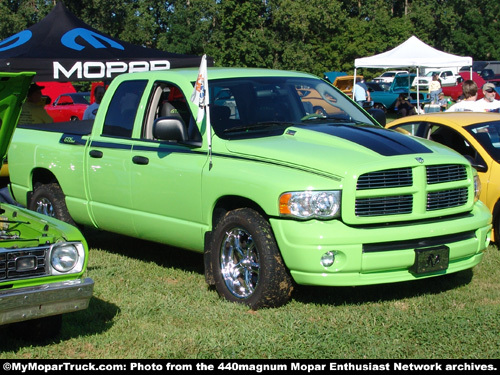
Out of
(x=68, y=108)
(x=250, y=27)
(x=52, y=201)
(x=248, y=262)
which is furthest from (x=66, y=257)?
(x=250, y=27)

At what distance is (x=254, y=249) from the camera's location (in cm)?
563

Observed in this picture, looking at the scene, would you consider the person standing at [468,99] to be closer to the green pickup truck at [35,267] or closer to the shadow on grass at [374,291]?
the shadow on grass at [374,291]

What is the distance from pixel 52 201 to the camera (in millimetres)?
7852

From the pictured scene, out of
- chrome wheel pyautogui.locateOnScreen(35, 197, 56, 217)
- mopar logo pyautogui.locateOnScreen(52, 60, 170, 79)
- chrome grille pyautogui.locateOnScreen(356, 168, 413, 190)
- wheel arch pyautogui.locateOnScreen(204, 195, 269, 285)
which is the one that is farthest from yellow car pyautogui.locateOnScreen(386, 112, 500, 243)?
mopar logo pyautogui.locateOnScreen(52, 60, 170, 79)

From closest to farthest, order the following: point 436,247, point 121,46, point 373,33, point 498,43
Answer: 1. point 436,247
2. point 121,46
3. point 373,33
4. point 498,43

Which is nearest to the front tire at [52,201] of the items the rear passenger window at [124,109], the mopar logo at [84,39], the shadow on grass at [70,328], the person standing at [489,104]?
the rear passenger window at [124,109]

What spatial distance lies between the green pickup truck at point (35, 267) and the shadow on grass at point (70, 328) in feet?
0.13

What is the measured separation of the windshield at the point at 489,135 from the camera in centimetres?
773

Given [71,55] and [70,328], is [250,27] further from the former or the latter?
[70,328]

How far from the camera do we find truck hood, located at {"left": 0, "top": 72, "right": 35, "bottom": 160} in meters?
4.79
